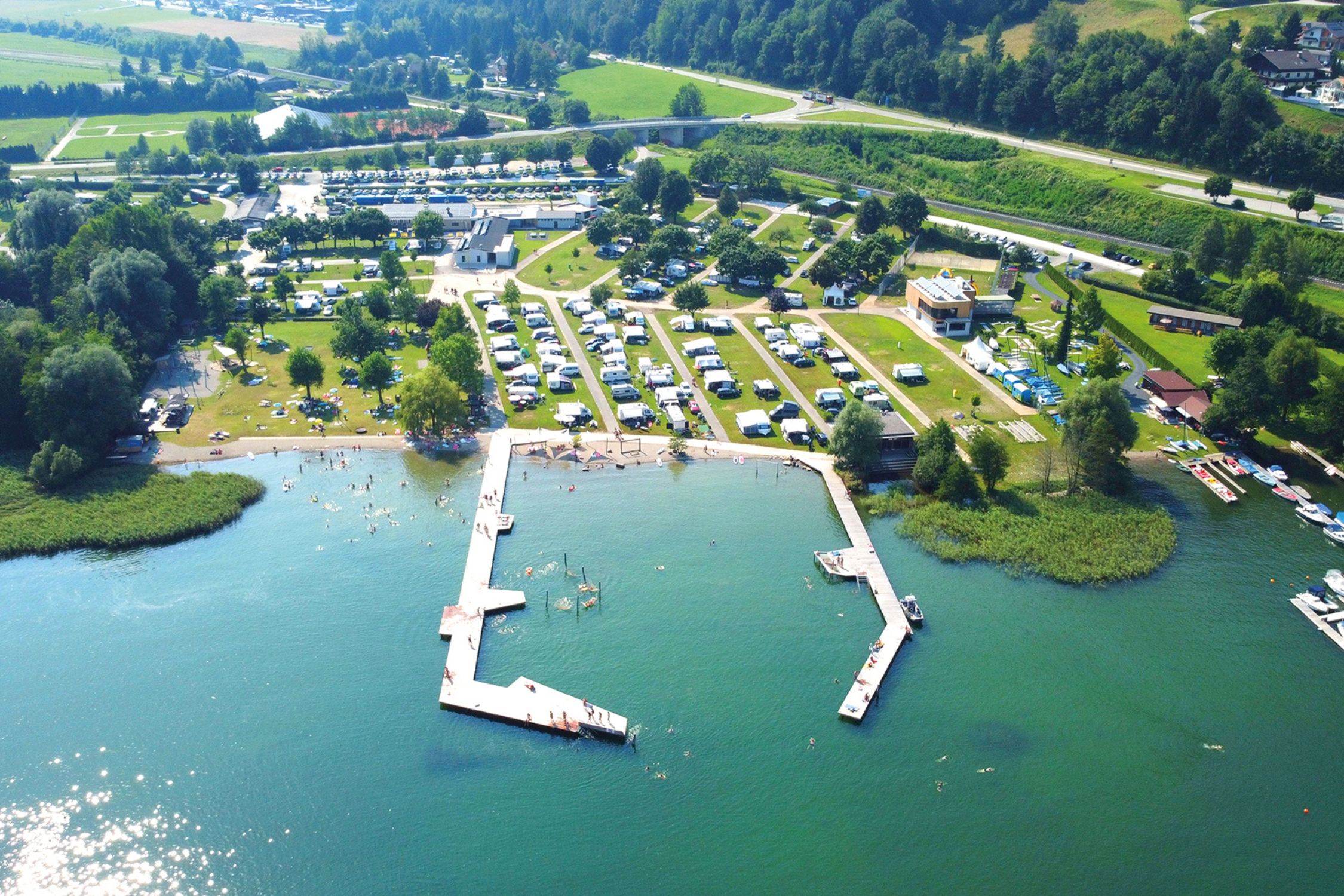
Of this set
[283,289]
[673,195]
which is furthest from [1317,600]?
[283,289]

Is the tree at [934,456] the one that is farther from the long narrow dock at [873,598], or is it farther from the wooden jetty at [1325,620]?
the wooden jetty at [1325,620]

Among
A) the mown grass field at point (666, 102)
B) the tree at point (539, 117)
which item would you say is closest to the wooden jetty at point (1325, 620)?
the mown grass field at point (666, 102)

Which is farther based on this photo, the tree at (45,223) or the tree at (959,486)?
the tree at (45,223)

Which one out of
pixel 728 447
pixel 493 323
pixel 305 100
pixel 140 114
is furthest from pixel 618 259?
pixel 140 114

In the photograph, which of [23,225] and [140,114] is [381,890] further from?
[140,114]

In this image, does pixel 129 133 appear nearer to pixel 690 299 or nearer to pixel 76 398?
pixel 76 398

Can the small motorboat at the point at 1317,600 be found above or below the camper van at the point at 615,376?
below

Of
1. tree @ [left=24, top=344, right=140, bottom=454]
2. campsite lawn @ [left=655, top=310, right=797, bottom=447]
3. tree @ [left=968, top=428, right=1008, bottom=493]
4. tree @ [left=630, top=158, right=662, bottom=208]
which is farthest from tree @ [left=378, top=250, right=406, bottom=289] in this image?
tree @ [left=968, top=428, right=1008, bottom=493]
